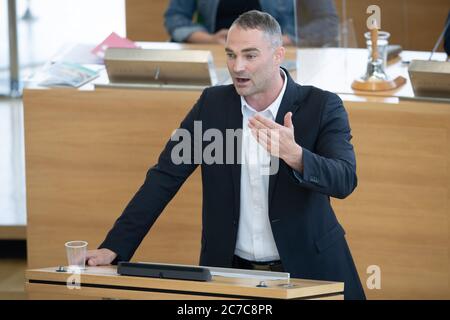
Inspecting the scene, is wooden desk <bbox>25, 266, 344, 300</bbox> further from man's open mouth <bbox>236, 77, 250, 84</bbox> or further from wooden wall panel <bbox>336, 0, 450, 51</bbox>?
wooden wall panel <bbox>336, 0, 450, 51</bbox>

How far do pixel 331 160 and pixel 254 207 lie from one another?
0.31m

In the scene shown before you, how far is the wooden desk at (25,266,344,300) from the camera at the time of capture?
8.02 ft

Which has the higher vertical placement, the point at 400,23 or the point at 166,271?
the point at 400,23

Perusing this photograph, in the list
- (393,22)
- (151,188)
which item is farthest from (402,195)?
(151,188)

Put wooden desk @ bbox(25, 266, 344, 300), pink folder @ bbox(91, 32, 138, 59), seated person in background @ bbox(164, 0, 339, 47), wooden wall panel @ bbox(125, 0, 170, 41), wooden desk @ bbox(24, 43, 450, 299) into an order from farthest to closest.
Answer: wooden wall panel @ bbox(125, 0, 170, 41)
seated person in background @ bbox(164, 0, 339, 47)
pink folder @ bbox(91, 32, 138, 59)
wooden desk @ bbox(24, 43, 450, 299)
wooden desk @ bbox(25, 266, 344, 300)

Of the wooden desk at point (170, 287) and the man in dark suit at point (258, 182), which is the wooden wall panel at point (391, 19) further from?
the wooden desk at point (170, 287)

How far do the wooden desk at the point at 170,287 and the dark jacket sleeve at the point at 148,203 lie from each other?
0.36 metres

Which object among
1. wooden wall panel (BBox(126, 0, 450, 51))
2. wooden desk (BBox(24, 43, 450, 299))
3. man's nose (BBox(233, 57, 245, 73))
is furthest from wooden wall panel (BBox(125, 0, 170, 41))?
man's nose (BBox(233, 57, 245, 73))

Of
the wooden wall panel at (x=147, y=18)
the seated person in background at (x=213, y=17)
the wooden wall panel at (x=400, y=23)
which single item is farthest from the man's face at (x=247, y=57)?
the wooden wall panel at (x=147, y=18)

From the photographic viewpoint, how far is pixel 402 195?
13.1 ft

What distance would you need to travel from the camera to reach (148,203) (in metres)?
3.08

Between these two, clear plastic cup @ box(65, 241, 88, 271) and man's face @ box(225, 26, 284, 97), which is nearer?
clear plastic cup @ box(65, 241, 88, 271)

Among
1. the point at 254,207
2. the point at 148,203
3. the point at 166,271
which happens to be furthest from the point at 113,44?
the point at 166,271

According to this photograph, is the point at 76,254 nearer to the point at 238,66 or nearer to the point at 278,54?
the point at 238,66
